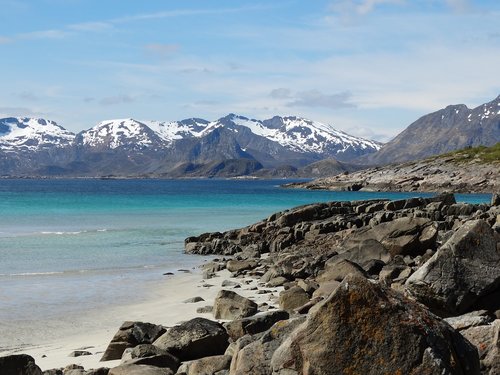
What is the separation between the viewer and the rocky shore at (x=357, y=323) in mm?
7586

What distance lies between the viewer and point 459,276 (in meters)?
13.2

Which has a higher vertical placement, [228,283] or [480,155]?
[480,155]

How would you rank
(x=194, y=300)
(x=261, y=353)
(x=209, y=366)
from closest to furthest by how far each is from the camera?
(x=261, y=353) < (x=209, y=366) < (x=194, y=300)

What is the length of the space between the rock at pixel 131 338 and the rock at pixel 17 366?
10.8 ft

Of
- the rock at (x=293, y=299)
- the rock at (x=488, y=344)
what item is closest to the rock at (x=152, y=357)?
the rock at (x=488, y=344)

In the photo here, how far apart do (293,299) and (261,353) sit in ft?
35.5

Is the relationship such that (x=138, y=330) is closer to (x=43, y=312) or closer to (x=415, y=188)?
(x=43, y=312)

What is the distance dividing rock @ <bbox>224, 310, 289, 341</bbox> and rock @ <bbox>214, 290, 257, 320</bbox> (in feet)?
15.6

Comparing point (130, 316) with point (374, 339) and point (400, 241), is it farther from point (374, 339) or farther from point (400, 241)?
point (374, 339)

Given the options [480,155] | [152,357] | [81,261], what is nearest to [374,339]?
[152,357]

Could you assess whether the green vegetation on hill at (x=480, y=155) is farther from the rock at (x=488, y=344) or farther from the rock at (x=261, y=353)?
the rock at (x=261, y=353)

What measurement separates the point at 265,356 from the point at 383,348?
202cm

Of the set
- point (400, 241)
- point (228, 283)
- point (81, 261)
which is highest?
point (400, 241)

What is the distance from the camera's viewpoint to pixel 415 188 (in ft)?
508
